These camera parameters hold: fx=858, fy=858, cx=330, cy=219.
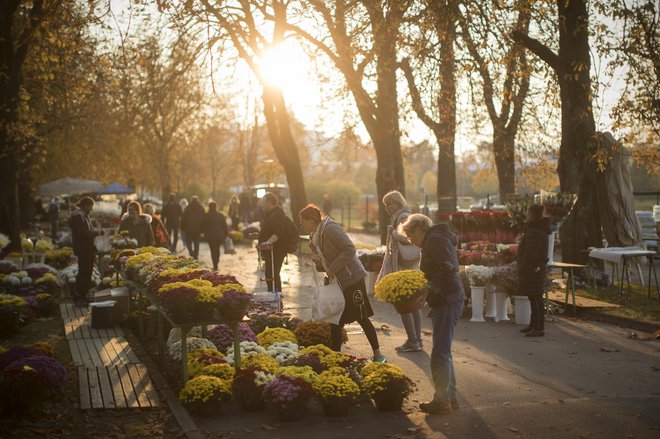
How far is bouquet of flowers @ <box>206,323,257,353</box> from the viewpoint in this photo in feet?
34.7

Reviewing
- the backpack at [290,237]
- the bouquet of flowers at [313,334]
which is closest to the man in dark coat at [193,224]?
the backpack at [290,237]

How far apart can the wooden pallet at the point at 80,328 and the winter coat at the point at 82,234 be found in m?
1.13

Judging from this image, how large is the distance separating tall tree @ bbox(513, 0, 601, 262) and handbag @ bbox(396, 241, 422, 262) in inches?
273

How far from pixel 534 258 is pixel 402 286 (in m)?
5.39

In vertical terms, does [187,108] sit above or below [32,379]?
above

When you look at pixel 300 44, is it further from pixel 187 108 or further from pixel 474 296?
pixel 187 108

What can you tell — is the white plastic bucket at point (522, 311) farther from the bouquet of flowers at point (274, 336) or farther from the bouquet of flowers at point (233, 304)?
the bouquet of flowers at point (233, 304)

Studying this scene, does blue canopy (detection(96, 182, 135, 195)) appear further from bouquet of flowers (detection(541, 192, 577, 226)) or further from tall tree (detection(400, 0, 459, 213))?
bouquet of flowers (detection(541, 192, 577, 226))

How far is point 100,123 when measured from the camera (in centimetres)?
3906

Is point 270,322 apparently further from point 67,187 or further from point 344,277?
point 67,187

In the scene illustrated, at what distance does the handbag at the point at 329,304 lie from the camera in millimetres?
9898

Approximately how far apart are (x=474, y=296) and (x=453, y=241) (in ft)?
20.7

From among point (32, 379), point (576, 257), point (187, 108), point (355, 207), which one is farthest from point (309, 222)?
point (355, 207)

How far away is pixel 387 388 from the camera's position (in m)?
8.33
